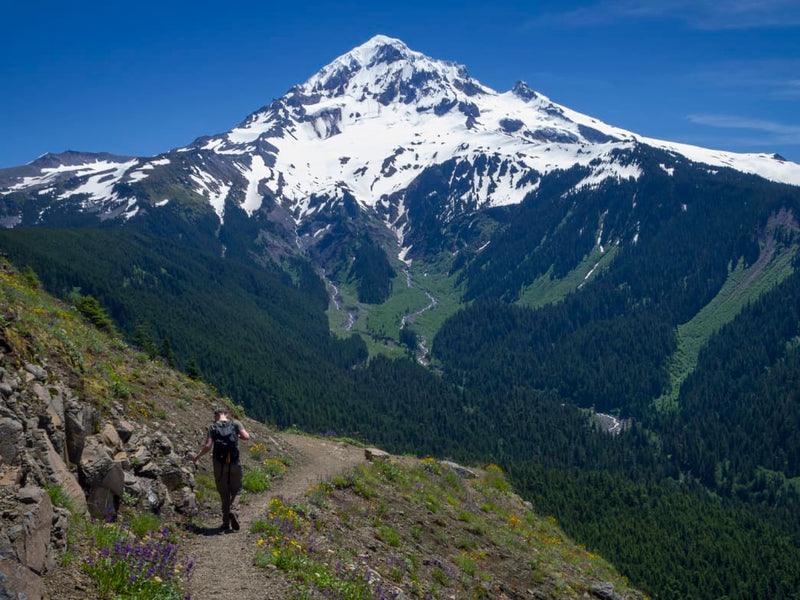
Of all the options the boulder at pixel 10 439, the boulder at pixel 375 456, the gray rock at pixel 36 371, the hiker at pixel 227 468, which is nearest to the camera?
the boulder at pixel 10 439

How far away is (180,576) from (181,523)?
4026mm

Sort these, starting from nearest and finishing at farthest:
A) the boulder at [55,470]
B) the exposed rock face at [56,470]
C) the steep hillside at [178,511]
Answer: the exposed rock face at [56,470], the steep hillside at [178,511], the boulder at [55,470]

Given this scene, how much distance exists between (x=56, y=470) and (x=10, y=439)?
57.5 inches

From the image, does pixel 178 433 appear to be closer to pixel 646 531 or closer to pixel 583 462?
pixel 646 531

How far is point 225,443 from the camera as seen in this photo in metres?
17.6

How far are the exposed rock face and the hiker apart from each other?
1514 mm

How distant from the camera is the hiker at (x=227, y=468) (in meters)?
17.1

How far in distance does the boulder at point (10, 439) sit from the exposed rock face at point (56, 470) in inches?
0.7

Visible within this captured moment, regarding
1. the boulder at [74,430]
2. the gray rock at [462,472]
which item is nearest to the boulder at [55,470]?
the boulder at [74,430]

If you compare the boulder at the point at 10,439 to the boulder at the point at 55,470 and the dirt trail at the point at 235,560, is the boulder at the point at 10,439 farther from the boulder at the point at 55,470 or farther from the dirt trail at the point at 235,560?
the dirt trail at the point at 235,560

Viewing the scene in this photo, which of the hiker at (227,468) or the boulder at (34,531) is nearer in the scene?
the boulder at (34,531)

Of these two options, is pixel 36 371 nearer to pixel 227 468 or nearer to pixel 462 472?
pixel 227 468

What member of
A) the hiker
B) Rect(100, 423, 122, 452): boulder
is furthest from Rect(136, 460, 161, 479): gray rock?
the hiker

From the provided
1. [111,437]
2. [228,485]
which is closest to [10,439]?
[111,437]
